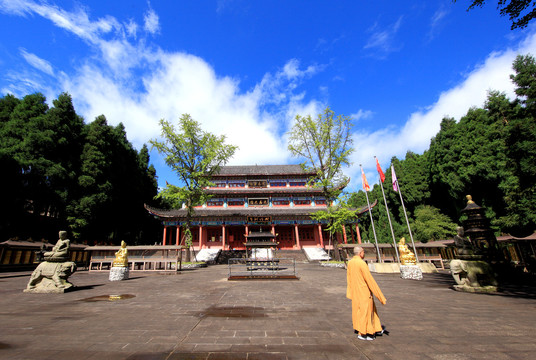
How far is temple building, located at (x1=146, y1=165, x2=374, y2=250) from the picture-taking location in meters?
26.8

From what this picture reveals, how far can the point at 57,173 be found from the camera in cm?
1869

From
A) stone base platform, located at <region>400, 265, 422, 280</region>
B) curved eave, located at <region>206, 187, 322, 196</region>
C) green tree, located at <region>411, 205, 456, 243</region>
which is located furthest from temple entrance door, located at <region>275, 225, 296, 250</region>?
stone base platform, located at <region>400, 265, 422, 280</region>

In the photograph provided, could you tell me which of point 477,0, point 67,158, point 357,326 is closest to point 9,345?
point 357,326

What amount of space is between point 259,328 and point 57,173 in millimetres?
23310

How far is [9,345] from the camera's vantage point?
3.19 m

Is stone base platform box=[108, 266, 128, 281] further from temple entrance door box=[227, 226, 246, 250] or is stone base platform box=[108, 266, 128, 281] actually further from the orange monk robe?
temple entrance door box=[227, 226, 246, 250]

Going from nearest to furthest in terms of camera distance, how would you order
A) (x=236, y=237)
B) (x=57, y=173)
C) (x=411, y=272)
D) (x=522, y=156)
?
(x=411, y=272)
(x=522, y=156)
(x=57, y=173)
(x=236, y=237)

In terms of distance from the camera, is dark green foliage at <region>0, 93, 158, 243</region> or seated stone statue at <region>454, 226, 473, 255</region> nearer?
seated stone statue at <region>454, 226, 473, 255</region>

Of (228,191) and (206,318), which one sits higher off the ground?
(228,191)

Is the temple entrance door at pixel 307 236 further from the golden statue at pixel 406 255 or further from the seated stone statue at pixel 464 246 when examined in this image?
the seated stone statue at pixel 464 246

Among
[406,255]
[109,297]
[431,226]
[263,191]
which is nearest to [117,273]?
[109,297]

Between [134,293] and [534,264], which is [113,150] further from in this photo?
[534,264]

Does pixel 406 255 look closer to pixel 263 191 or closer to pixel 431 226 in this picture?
pixel 431 226

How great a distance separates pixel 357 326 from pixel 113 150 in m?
30.8
